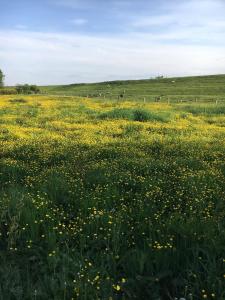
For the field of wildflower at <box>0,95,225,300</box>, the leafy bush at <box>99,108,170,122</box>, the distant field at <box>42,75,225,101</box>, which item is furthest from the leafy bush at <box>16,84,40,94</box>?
the field of wildflower at <box>0,95,225,300</box>

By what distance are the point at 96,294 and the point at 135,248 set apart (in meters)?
1.46

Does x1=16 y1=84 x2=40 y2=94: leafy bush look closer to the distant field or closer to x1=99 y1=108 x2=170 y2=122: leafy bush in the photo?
the distant field

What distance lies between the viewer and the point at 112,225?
22.0 ft

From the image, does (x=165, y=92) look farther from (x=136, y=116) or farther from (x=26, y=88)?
(x=136, y=116)

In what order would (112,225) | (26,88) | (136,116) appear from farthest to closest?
(26,88), (136,116), (112,225)

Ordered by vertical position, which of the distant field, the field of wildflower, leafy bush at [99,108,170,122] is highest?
the distant field

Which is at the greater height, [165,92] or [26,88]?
[26,88]

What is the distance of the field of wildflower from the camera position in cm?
511

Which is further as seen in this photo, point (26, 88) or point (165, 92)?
point (165, 92)

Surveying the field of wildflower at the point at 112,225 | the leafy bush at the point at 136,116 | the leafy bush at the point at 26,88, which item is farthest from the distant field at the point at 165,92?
the field of wildflower at the point at 112,225

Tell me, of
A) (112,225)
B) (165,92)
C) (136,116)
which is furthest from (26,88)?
(112,225)

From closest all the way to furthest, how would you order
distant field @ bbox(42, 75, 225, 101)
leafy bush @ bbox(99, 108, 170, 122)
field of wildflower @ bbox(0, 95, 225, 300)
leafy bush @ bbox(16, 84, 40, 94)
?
field of wildflower @ bbox(0, 95, 225, 300), leafy bush @ bbox(99, 108, 170, 122), distant field @ bbox(42, 75, 225, 101), leafy bush @ bbox(16, 84, 40, 94)

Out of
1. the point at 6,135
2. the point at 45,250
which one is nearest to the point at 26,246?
the point at 45,250

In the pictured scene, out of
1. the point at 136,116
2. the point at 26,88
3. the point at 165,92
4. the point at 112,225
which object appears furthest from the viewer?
the point at 165,92
